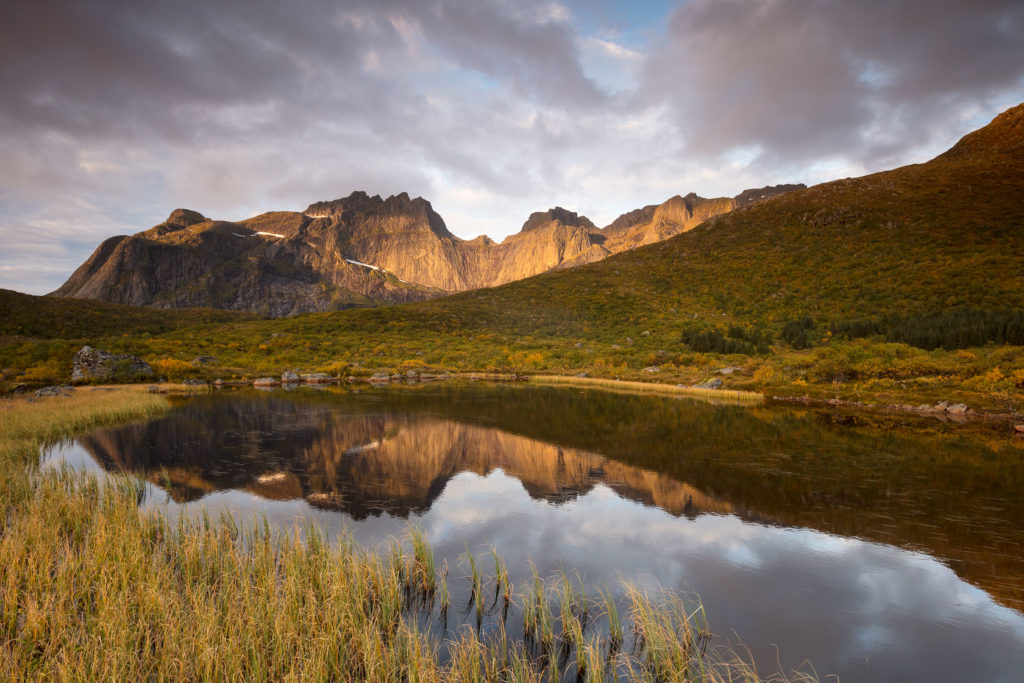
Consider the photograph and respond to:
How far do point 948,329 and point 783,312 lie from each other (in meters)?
26.5

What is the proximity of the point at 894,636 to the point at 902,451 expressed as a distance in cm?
1547

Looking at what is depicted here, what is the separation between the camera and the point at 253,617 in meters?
6.34

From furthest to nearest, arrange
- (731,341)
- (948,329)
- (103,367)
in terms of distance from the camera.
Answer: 1. (731,341)
2. (103,367)
3. (948,329)

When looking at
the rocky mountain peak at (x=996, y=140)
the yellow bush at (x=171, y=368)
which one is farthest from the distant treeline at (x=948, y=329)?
the rocky mountain peak at (x=996, y=140)

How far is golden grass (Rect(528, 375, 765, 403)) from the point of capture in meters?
37.9

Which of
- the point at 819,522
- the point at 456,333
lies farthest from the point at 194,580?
the point at 456,333

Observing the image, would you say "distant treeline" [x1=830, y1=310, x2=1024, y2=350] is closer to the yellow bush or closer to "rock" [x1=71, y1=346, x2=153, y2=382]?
the yellow bush

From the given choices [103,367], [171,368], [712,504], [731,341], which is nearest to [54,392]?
[103,367]

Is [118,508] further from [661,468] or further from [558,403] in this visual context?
[558,403]

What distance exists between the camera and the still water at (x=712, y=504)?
800 cm

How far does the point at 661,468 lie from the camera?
18.2 meters

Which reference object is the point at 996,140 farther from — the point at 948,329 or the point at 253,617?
the point at 253,617

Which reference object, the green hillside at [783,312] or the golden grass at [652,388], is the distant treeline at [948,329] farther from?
the golden grass at [652,388]

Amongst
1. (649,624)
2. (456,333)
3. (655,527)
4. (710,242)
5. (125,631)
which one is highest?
(710,242)
